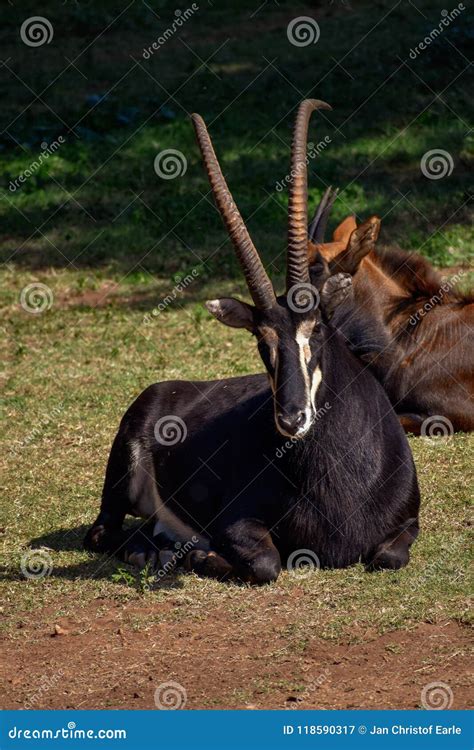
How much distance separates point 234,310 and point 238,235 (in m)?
0.41

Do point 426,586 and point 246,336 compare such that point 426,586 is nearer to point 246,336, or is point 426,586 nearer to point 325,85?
point 246,336

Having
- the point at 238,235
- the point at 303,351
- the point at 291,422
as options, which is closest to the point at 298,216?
the point at 238,235

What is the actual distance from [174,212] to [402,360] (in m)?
5.88

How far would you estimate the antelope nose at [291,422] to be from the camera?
6.42m

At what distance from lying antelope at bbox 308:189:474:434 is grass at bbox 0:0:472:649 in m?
0.37

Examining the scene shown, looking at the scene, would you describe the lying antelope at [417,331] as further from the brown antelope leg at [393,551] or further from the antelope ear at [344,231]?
the brown antelope leg at [393,551]

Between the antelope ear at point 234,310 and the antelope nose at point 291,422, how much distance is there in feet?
2.12

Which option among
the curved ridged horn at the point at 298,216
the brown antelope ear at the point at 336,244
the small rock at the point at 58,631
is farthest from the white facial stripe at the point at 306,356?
the small rock at the point at 58,631

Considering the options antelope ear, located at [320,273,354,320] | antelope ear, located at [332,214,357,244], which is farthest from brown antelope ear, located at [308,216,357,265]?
antelope ear, located at [320,273,354,320]

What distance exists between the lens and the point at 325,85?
1730 cm

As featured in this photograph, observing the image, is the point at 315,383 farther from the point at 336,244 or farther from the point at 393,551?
the point at 336,244

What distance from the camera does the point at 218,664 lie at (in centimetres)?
614

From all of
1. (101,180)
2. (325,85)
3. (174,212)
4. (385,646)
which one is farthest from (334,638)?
(325,85)

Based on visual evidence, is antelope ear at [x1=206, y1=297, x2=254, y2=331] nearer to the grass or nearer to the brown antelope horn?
the brown antelope horn
